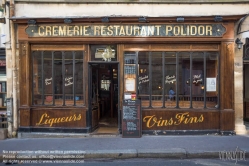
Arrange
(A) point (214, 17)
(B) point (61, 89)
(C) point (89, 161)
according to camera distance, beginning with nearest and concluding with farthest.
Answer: (C) point (89, 161), (A) point (214, 17), (B) point (61, 89)

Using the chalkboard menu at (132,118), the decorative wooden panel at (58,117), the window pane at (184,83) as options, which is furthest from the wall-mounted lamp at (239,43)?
the decorative wooden panel at (58,117)

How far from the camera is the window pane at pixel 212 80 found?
912 centimetres

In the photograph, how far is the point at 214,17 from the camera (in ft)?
28.5

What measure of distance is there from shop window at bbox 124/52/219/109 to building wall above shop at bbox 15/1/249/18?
1397 millimetres

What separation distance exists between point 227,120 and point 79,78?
5292mm

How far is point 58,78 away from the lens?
30.6 ft

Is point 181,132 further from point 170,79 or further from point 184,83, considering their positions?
point 170,79

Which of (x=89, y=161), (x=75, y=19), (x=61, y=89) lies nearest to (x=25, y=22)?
(x=75, y=19)

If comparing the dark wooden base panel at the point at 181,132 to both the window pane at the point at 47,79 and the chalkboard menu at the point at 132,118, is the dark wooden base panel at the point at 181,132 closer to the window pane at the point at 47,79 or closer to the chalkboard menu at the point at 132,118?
the chalkboard menu at the point at 132,118

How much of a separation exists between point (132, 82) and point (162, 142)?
90.0 inches

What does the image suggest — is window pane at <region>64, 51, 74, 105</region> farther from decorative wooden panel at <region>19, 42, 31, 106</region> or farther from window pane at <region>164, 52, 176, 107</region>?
window pane at <region>164, 52, 176, 107</region>

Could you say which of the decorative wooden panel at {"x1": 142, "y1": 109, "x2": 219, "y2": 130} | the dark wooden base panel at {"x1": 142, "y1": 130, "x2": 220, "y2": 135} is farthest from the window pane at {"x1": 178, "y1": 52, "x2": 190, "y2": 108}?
the dark wooden base panel at {"x1": 142, "y1": 130, "x2": 220, "y2": 135}

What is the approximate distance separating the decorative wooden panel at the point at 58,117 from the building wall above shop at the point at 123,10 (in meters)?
3.29

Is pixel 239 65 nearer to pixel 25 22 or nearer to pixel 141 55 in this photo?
pixel 141 55
